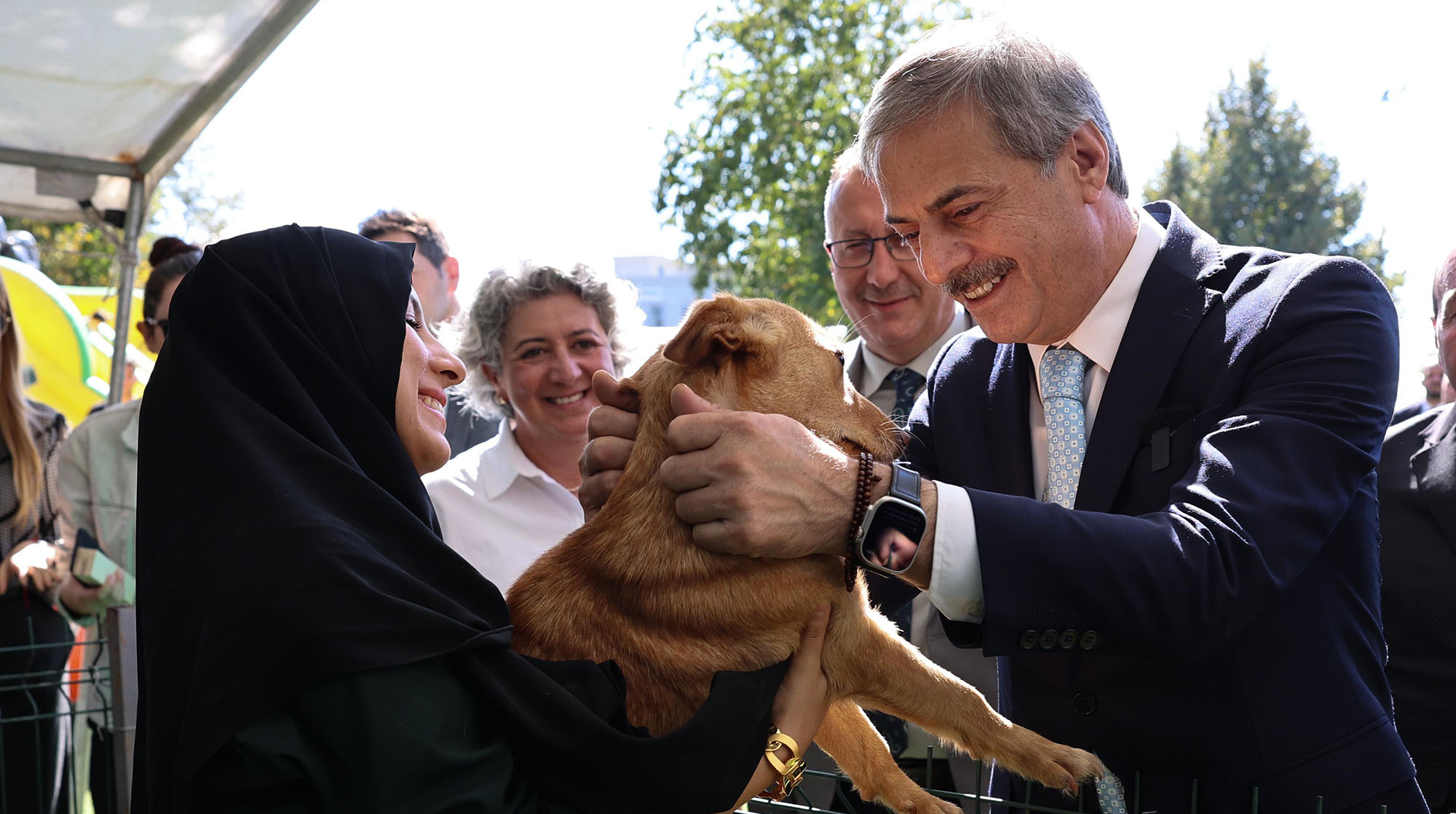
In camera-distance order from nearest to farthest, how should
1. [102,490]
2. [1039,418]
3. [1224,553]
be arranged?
[1224,553]
[1039,418]
[102,490]

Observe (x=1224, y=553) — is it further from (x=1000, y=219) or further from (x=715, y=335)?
(x=715, y=335)

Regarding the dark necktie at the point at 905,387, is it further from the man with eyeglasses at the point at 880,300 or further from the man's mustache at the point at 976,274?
the man's mustache at the point at 976,274

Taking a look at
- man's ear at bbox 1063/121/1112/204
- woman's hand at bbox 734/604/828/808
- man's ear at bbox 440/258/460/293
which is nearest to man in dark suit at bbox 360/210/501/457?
man's ear at bbox 440/258/460/293

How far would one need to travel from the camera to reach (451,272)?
6.80 meters

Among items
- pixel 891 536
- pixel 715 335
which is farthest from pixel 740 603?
pixel 715 335

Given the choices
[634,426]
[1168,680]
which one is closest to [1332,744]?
[1168,680]

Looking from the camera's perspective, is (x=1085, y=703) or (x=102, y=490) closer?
(x=1085, y=703)

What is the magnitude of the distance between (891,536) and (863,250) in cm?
285

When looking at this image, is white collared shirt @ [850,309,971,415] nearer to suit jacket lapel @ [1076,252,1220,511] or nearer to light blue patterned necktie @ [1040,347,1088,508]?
light blue patterned necktie @ [1040,347,1088,508]

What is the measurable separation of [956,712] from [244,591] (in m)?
1.88

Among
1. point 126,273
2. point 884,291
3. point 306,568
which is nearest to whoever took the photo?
point 306,568

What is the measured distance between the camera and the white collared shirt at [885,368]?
5.04 metres

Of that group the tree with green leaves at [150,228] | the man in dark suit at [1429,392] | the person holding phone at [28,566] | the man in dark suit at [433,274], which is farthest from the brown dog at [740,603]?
the tree with green leaves at [150,228]

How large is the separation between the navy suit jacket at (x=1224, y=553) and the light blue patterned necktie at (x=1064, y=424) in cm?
9
